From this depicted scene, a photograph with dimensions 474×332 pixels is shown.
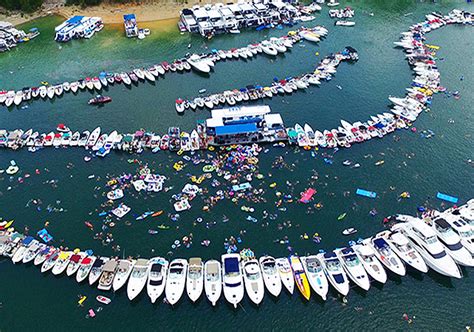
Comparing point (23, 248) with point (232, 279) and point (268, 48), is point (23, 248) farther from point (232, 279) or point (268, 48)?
point (268, 48)

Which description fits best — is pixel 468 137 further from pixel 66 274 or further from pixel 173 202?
pixel 66 274

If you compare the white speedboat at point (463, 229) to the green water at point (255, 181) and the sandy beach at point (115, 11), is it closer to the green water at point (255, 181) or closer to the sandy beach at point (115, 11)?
the green water at point (255, 181)

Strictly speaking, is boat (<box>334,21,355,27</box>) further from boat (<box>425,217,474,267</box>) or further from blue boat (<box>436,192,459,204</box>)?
boat (<box>425,217,474,267</box>)

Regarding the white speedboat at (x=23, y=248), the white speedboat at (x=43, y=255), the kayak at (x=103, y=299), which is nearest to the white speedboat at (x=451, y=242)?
the kayak at (x=103, y=299)

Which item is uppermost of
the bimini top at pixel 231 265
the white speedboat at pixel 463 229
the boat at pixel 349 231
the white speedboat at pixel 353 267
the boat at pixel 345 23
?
the bimini top at pixel 231 265

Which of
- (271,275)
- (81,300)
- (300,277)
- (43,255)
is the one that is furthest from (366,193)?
(43,255)

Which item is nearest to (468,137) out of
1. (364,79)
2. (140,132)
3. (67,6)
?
(364,79)
